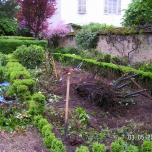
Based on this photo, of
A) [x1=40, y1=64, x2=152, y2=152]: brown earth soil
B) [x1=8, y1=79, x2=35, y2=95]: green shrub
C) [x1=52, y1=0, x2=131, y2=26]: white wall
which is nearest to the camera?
[x1=40, y1=64, x2=152, y2=152]: brown earth soil

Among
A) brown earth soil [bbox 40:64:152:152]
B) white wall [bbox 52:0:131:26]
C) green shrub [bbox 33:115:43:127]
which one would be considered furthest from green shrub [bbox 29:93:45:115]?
white wall [bbox 52:0:131:26]

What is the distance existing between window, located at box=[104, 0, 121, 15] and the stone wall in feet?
36.7

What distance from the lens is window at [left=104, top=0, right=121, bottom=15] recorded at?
31.0 m

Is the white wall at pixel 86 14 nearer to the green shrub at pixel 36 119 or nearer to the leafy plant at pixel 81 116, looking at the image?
the leafy plant at pixel 81 116

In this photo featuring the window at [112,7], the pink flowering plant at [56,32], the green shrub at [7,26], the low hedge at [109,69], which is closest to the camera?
the low hedge at [109,69]

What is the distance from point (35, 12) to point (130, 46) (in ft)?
26.5

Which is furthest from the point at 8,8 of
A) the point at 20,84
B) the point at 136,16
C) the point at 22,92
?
the point at 22,92

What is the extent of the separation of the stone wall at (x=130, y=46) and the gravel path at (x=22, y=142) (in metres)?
8.67

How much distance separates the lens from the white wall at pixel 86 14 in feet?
98.6

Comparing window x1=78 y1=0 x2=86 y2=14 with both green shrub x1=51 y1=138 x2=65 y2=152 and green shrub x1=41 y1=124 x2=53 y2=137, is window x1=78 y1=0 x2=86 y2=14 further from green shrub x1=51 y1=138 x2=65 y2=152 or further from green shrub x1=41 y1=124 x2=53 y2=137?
green shrub x1=51 y1=138 x2=65 y2=152

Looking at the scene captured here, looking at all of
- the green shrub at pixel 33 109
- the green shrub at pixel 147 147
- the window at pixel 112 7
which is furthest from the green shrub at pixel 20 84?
the window at pixel 112 7

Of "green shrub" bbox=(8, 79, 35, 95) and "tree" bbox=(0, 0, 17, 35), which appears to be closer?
"green shrub" bbox=(8, 79, 35, 95)
